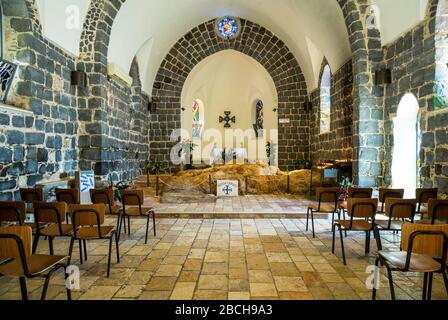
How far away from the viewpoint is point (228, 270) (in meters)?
3.21

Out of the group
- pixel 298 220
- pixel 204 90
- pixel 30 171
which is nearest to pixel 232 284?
pixel 298 220

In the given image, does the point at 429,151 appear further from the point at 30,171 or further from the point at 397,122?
the point at 30,171

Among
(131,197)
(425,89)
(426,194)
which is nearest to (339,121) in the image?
(425,89)

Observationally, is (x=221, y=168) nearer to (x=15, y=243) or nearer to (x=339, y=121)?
(x=339, y=121)

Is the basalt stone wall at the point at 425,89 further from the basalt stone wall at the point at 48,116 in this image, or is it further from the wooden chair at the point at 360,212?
the basalt stone wall at the point at 48,116

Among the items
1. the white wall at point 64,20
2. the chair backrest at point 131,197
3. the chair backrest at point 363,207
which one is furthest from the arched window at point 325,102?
the chair backrest at point 131,197

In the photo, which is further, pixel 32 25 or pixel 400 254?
pixel 32 25

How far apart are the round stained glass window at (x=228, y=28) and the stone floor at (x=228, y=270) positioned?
870 centimetres

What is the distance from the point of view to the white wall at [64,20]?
17.6ft

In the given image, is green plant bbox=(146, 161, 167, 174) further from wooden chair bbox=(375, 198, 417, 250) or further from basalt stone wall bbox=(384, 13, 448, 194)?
wooden chair bbox=(375, 198, 417, 250)

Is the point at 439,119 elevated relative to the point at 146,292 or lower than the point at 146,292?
elevated

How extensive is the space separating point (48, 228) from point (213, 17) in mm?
9805

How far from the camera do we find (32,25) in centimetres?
505
